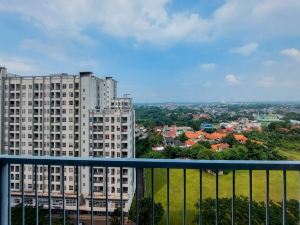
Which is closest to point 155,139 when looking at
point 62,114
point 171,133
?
point 171,133

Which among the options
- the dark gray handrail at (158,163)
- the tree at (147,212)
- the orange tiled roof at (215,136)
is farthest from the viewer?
the orange tiled roof at (215,136)

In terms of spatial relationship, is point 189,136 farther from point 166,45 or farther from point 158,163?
point 166,45

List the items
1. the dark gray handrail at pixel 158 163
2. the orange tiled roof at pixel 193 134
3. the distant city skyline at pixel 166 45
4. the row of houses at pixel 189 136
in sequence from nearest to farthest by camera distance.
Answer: the dark gray handrail at pixel 158 163
the row of houses at pixel 189 136
the orange tiled roof at pixel 193 134
the distant city skyline at pixel 166 45

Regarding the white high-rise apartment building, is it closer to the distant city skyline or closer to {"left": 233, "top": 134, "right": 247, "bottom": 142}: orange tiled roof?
the distant city skyline

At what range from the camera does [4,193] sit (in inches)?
68.8

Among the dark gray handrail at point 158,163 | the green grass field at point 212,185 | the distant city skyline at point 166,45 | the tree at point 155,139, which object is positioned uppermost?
the distant city skyline at point 166,45

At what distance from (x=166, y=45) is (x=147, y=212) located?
1076cm

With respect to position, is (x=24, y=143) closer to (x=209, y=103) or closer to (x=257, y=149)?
(x=209, y=103)

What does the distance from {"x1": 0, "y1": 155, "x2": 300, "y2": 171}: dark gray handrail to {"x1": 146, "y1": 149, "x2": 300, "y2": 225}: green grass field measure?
0.04 metres

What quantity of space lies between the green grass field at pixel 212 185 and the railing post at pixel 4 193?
845 mm

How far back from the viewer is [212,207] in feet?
5.37

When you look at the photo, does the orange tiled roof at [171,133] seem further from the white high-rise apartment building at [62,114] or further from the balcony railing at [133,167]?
the balcony railing at [133,167]

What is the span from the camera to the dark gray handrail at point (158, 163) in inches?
59.6

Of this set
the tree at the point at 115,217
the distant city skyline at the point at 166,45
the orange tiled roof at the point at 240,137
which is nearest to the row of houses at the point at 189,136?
the orange tiled roof at the point at 240,137
